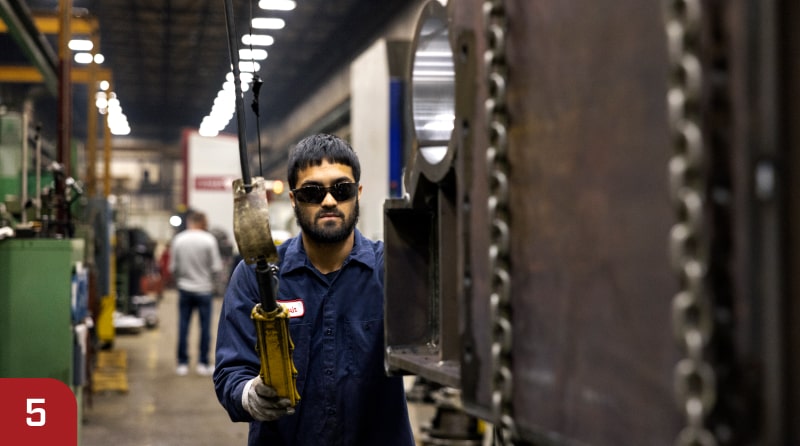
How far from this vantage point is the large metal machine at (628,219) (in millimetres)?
691

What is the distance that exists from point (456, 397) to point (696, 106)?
520 centimetres

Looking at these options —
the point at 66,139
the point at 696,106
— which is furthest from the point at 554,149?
the point at 66,139

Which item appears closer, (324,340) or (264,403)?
(264,403)

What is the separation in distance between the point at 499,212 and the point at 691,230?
0.38 meters

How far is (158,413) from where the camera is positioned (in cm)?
741

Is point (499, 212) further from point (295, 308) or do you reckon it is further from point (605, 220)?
point (295, 308)

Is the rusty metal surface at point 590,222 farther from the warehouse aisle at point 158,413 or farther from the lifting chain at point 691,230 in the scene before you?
the warehouse aisle at point 158,413

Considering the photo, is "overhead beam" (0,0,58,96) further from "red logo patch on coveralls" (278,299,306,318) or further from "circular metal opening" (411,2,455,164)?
"circular metal opening" (411,2,455,164)

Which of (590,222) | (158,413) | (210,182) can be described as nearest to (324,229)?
(590,222)

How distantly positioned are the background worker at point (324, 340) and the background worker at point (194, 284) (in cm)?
694

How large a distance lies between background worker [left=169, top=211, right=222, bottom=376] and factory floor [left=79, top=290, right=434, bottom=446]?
240 mm

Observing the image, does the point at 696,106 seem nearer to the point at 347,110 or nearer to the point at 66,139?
the point at 66,139

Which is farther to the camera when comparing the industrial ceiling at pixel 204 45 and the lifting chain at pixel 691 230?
the industrial ceiling at pixel 204 45

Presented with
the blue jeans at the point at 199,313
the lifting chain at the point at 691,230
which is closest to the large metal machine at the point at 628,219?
the lifting chain at the point at 691,230
